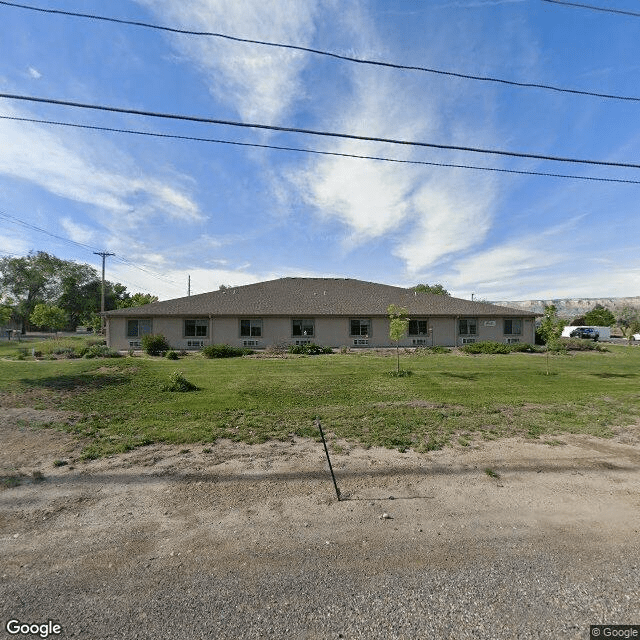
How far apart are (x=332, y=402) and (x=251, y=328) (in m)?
18.5

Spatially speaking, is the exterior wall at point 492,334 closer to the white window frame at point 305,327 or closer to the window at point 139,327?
the white window frame at point 305,327

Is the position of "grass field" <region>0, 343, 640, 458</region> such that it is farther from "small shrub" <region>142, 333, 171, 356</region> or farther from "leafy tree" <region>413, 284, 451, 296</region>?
"leafy tree" <region>413, 284, 451, 296</region>

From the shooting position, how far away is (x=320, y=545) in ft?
12.0

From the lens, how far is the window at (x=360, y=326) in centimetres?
2856

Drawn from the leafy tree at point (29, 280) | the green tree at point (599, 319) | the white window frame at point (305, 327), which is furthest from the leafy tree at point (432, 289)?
the leafy tree at point (29, 280)

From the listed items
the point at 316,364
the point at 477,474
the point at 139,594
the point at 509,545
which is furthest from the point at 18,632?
the point at 316,364

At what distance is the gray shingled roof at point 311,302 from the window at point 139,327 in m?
0.67

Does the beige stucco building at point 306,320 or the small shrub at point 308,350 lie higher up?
the beige stucco building at point 306,320

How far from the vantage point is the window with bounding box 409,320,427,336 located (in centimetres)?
2925

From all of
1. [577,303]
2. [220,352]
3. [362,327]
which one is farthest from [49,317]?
[577,303]

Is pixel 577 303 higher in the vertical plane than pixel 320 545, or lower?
higher

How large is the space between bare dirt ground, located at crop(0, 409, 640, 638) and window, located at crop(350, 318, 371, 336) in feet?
74.0

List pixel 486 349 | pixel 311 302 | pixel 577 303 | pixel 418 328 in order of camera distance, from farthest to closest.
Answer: pixel 577 303 < pixel 311 302 < pixel 418 328 < pixel 486 349

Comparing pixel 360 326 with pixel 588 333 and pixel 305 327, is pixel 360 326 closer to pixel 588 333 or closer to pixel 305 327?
pixel 305 327
